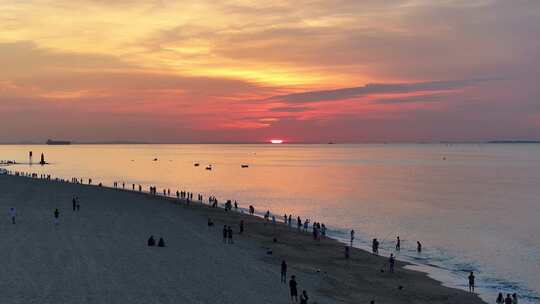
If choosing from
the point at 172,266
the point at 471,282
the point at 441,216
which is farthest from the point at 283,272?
the point at 441,216

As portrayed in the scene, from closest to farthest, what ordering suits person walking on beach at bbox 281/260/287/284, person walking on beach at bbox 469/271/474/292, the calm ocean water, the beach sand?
1. the beach sand
2. person walking on beach at bbox 281/260/287/284
3. person walking on beach at bbox 469/271/474/292
4. the calm ocean water

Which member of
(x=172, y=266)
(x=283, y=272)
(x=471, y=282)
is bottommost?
(x=471, y=282)

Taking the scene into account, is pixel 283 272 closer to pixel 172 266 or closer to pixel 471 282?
pixel 172 266

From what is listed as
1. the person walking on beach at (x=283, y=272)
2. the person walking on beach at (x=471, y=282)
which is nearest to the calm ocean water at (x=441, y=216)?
the person walking on beach at (x=471, y=282)

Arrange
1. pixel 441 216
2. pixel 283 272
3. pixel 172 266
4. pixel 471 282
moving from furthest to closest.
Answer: pixel 441 216 → pixel 471 282 → pixel 172 266 → pixel 283 272

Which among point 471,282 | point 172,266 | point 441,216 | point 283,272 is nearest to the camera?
point 283,272

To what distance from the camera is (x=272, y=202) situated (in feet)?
269

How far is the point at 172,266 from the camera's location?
1144 inches

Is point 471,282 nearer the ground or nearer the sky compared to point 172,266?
nearer the ground

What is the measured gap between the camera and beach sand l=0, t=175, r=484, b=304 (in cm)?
2378

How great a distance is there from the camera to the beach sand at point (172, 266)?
23781 mm

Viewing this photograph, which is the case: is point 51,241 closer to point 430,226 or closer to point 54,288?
point 54,288

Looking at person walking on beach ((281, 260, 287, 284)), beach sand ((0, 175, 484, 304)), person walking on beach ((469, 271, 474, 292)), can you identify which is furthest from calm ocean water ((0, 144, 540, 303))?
person walking on beach ((281, 260, 287, 284))

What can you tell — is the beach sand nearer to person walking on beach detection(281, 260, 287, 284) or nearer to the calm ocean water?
person walking on beach detection(281, 260, 287, 284)
